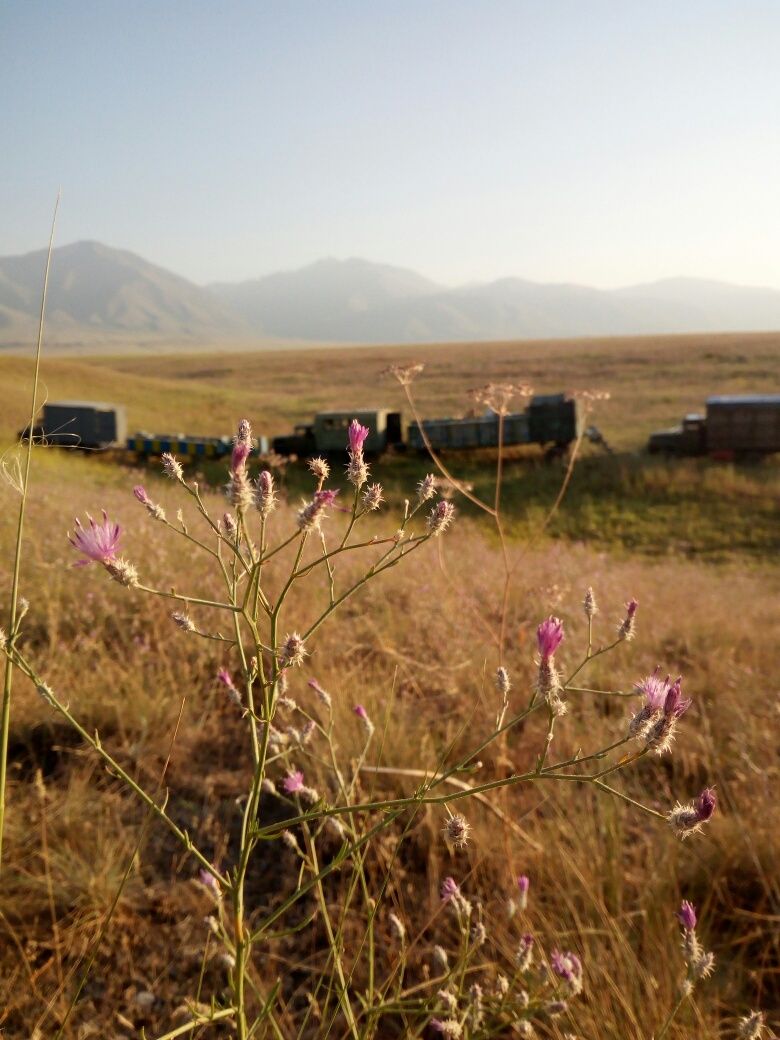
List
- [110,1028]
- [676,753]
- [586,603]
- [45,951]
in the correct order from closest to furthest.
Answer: [586,603]
[110,1028]
[45,951]
[676,753]

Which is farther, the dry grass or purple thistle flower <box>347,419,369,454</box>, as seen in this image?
the dry grass

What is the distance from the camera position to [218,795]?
3205 mm

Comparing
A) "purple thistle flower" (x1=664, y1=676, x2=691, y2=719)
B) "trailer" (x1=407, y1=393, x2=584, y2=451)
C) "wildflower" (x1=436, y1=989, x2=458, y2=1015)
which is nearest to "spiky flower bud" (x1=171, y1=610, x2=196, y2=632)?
"purple thistle flower" (x1=664, y1=676, x2=691, y2=719)

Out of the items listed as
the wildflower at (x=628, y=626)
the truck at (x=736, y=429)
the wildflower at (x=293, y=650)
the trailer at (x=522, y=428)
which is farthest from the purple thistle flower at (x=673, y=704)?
the truck at (x=736, y=429)

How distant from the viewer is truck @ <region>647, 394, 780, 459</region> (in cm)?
1587

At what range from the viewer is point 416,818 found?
8.93 feet

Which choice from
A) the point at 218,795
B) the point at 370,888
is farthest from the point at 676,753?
the point at 218,795

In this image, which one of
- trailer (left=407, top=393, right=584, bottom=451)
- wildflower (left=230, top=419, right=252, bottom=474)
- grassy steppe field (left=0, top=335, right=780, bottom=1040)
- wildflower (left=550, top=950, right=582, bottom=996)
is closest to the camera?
wildflower (left=230, top=419, right=252, bottom=474)

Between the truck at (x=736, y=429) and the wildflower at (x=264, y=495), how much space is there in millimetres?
16679

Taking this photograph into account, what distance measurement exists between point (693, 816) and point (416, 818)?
1.91 m

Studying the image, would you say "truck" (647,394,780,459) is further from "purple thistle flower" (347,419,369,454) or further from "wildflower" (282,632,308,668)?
"wildflower" (282,632,308,668)

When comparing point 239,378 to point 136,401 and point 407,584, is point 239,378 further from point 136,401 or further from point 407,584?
point 407,584

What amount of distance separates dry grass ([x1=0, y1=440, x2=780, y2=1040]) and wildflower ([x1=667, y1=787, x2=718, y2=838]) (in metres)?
0.42

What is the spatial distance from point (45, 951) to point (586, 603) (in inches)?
86.3
